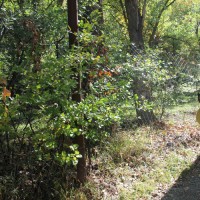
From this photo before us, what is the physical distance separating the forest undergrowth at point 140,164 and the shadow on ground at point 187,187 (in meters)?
0.11

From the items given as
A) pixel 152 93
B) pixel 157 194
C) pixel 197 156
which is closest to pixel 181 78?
pixel 152 93

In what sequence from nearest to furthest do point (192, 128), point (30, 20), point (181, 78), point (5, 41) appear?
point (30, 20) → point (5, 41) → point (192, 128) → point (181, 78)

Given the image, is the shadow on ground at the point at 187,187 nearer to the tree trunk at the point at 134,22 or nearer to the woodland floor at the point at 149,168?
the woodland floor at the point at 149,168

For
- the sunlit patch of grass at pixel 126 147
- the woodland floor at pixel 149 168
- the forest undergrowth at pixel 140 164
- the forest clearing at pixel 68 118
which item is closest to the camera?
the forest clearing at pixel 68 118

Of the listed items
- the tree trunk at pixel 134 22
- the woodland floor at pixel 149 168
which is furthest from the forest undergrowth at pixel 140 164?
the tree trunk at pixel 134 22

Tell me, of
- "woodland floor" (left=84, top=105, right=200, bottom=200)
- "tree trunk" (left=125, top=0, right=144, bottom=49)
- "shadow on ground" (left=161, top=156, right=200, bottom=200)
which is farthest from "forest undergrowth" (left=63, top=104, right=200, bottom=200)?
"tree trunk" (left=125, top=0, right=144, bottom=49)

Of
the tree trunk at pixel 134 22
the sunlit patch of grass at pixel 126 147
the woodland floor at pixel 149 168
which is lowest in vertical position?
the woodland floor at pixel 149 168

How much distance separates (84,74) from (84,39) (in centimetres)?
79

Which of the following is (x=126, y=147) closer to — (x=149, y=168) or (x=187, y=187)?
(x=149, y=168)

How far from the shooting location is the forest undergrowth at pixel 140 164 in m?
5.48

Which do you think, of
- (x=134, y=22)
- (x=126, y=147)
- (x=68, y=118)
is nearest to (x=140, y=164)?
(x=126, y=147)

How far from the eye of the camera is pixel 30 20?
4668 mm

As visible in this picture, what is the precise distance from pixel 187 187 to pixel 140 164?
114cm

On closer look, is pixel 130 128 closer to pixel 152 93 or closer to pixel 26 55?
pixel 152 93
